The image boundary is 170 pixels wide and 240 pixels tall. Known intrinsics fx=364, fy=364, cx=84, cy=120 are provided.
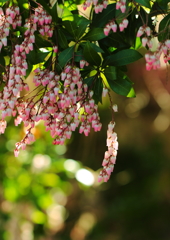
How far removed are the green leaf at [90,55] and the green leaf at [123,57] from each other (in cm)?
4

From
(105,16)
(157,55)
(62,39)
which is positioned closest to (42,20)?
(62,39)

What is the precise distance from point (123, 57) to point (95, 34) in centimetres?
10

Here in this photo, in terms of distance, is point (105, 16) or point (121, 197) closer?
point (105, 16)

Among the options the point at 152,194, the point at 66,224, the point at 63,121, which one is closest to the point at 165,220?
the point at 152,194

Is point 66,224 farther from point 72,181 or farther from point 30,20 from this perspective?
point 30,20

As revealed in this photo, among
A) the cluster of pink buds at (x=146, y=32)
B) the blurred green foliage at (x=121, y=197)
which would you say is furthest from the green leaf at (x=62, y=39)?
the blurred green foliage at (x=121, y=197)

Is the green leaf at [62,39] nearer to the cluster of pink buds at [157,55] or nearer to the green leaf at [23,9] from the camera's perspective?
the green leaf at [23,9]

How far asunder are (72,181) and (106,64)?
9.11 feet

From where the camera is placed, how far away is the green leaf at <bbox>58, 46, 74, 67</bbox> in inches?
38.7

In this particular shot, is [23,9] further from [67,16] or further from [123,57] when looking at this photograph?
[123,57]

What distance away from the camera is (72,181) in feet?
12.1

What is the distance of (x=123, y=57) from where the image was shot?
3.25 ft

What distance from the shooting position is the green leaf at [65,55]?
3.23 ft

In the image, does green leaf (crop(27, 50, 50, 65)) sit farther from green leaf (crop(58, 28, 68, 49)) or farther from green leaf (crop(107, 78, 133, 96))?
green leaf (crop(107, 78, 133, 96))
